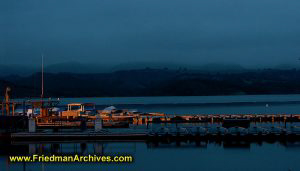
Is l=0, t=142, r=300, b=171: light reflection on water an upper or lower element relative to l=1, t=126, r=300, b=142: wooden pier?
lower

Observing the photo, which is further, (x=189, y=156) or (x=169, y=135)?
(x=169, y=135)

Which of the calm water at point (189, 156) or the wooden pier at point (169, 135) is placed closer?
the calm water at point (189, 156)

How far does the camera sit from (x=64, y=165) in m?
32.5

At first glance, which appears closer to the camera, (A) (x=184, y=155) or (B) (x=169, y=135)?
A: (A) (x=184, y=155)

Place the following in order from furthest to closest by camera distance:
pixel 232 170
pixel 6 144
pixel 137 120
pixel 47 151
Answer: pixel 137 120, pixel 6 144, pixel 47 151, pixel 232 170

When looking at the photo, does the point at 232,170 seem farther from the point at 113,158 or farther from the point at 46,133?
the point at 46,133

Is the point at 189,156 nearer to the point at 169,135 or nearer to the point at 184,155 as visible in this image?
the point at 184,155

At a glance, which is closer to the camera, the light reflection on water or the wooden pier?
the light reflection on water

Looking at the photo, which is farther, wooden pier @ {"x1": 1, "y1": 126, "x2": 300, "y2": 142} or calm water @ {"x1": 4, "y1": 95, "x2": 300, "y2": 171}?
wooden pier @ {"x1": 1, "y1": 126, "x2": 300, "y2": 142}

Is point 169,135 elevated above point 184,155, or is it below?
above

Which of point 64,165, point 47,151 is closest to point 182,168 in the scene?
point 64,165

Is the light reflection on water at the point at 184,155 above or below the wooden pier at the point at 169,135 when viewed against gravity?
below

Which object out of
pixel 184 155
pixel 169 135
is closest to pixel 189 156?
pixel 184 155

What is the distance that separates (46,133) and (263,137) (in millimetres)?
16523
